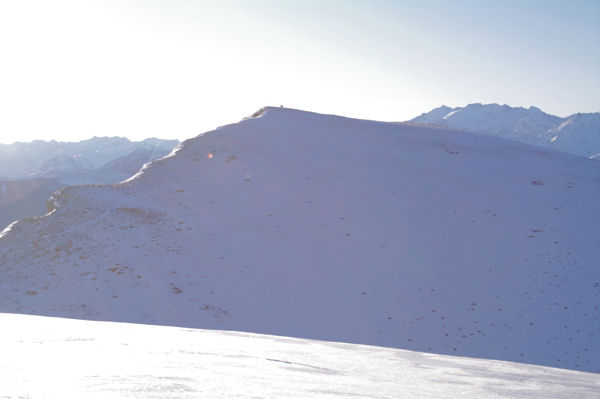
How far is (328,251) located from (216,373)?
11889 millimetres

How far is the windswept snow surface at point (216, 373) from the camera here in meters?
2.03

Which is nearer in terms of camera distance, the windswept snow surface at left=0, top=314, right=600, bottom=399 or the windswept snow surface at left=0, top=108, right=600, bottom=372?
the windswept snow surface at left=0, top=314, right=600, bottom=399

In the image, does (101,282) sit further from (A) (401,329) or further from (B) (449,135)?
(B) (449,135)

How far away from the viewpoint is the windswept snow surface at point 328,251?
11023mm

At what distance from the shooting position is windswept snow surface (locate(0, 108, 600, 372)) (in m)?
11.0

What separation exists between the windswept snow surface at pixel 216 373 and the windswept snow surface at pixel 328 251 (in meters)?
7.13

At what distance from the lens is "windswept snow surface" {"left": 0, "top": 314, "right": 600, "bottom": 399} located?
2033mm

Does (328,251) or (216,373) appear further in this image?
(328,251)

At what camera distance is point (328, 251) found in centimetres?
1429

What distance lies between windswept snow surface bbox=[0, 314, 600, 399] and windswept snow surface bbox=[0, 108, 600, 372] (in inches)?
281

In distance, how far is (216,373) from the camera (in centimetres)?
252

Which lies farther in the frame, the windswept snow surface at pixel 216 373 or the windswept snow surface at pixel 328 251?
the windswept snow surface at pixel 328 251

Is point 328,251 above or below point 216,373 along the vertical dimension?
below

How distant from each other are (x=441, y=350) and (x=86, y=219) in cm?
1267
